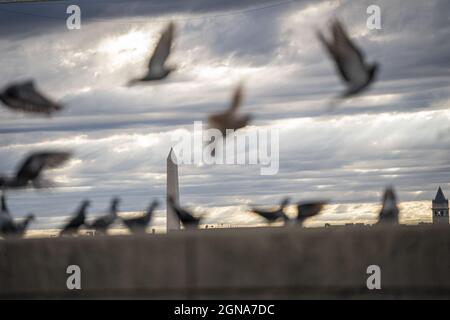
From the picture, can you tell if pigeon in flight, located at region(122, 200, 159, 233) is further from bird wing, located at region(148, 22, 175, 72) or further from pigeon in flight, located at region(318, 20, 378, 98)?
pigeon in flight, located at region(318, 20, 378, 98)

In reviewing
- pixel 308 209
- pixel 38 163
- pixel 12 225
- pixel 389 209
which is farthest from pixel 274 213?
pixel 12 225

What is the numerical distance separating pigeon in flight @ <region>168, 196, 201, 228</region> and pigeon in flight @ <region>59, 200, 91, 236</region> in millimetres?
580

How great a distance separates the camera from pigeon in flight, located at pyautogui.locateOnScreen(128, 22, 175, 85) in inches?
263

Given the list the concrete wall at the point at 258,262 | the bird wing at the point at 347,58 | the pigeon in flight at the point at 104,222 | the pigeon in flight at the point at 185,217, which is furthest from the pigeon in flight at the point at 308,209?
the pigeon in flight at the point at 104,222

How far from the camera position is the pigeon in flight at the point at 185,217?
6517 millimetres

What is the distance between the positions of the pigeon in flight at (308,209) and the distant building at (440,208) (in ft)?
2.25

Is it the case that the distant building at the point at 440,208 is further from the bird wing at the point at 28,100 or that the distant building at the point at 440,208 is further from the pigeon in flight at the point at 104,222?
the bird wing at the point at 28,100

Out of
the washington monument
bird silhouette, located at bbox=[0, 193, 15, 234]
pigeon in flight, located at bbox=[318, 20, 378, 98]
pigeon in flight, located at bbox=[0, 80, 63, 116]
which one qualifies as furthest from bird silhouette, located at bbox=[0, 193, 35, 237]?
pigeon in flight, located at bbox=[318, 20, 378, 98]

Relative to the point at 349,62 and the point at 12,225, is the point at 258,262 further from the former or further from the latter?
the point at 12,225

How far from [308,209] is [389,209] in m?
0.51

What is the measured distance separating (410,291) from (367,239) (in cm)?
40

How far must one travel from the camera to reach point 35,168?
6793mm

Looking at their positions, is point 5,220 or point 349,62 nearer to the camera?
point 349,62
